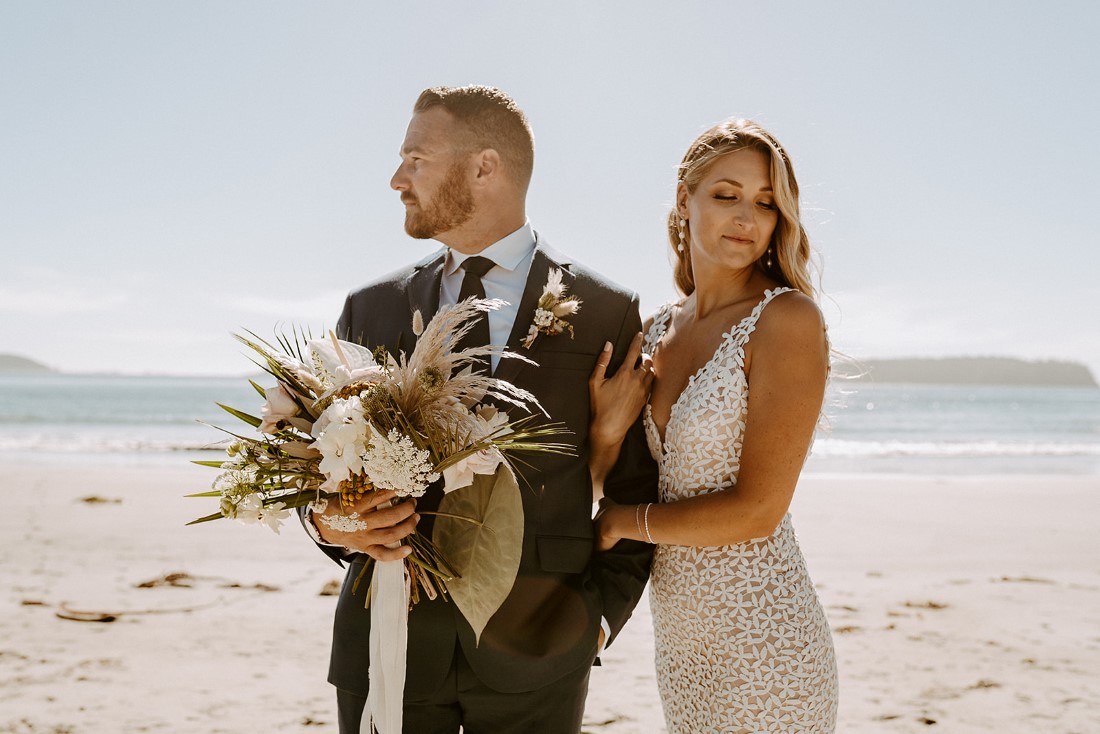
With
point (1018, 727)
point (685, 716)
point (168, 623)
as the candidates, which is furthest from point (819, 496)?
point (685, 716)

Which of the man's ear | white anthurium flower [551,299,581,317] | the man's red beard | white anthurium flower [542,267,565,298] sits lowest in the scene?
white anthurium flower [551,299,581,317]

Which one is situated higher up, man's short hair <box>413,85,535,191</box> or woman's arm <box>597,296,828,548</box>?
man's short hair <box>413,85,535,191</box>

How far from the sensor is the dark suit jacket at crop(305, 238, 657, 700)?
2.37m

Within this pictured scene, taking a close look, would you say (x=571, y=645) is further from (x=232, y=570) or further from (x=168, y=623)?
(x=232, y=570)

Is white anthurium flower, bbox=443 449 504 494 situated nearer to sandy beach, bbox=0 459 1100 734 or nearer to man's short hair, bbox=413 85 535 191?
man's short hair, bbox=413 85 535 191

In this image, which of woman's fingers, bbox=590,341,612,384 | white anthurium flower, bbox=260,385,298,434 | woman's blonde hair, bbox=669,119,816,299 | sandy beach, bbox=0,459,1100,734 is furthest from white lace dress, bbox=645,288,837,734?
sandy beach, bbox=0,459,1100,734

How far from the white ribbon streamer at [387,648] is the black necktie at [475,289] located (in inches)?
26.3

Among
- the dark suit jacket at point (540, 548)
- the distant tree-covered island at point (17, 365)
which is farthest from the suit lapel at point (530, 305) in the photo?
the distant tree-covered island at point (17, 365)

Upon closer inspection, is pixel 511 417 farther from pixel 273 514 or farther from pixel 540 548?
pixel 273 514

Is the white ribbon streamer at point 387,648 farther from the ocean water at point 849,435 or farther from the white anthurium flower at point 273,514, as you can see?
the ocean water at point 849,435

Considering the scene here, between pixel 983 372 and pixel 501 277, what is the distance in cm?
10705

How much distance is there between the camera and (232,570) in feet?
25.5

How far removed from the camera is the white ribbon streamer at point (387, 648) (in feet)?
7.12

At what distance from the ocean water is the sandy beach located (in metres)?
1.84
